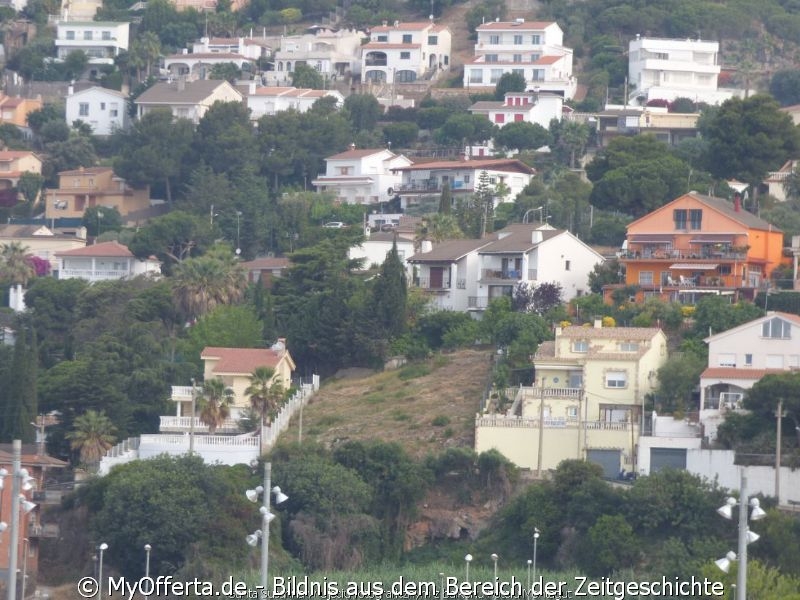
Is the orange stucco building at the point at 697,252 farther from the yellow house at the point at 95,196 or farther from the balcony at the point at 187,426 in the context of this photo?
the yellow house at the point at 95,196

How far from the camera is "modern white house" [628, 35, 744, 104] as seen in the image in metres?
137

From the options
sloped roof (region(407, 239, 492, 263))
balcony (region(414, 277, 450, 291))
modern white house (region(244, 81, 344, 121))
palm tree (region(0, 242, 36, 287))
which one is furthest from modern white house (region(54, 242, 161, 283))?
modern white house (region(244, 81, 344, 121))

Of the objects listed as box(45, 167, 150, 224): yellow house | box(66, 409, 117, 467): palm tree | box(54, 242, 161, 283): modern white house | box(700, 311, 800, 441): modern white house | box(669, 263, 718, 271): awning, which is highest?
box(45, 167, 150, 224): yellow house

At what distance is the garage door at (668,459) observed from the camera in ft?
253

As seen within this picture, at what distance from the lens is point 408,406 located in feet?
275

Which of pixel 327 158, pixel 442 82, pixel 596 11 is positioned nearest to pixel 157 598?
pixel 327 158

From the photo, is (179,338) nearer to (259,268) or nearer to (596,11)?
(259,268)

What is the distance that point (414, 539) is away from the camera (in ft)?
254

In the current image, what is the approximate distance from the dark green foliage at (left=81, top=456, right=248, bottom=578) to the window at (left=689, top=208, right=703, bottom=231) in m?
23.6

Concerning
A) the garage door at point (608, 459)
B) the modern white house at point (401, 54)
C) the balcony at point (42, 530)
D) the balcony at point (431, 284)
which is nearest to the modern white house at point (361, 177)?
the modern white house at point (401, 54)

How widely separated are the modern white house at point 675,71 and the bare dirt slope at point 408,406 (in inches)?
2043

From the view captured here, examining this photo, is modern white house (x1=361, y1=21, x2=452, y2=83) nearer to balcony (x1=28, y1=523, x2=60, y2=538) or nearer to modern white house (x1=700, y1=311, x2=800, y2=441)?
modern white house (x1=700, y1=311, x2=800, y2=441)

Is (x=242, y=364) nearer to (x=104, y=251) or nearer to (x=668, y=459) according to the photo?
(x=668, y=459)

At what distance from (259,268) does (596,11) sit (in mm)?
48827
